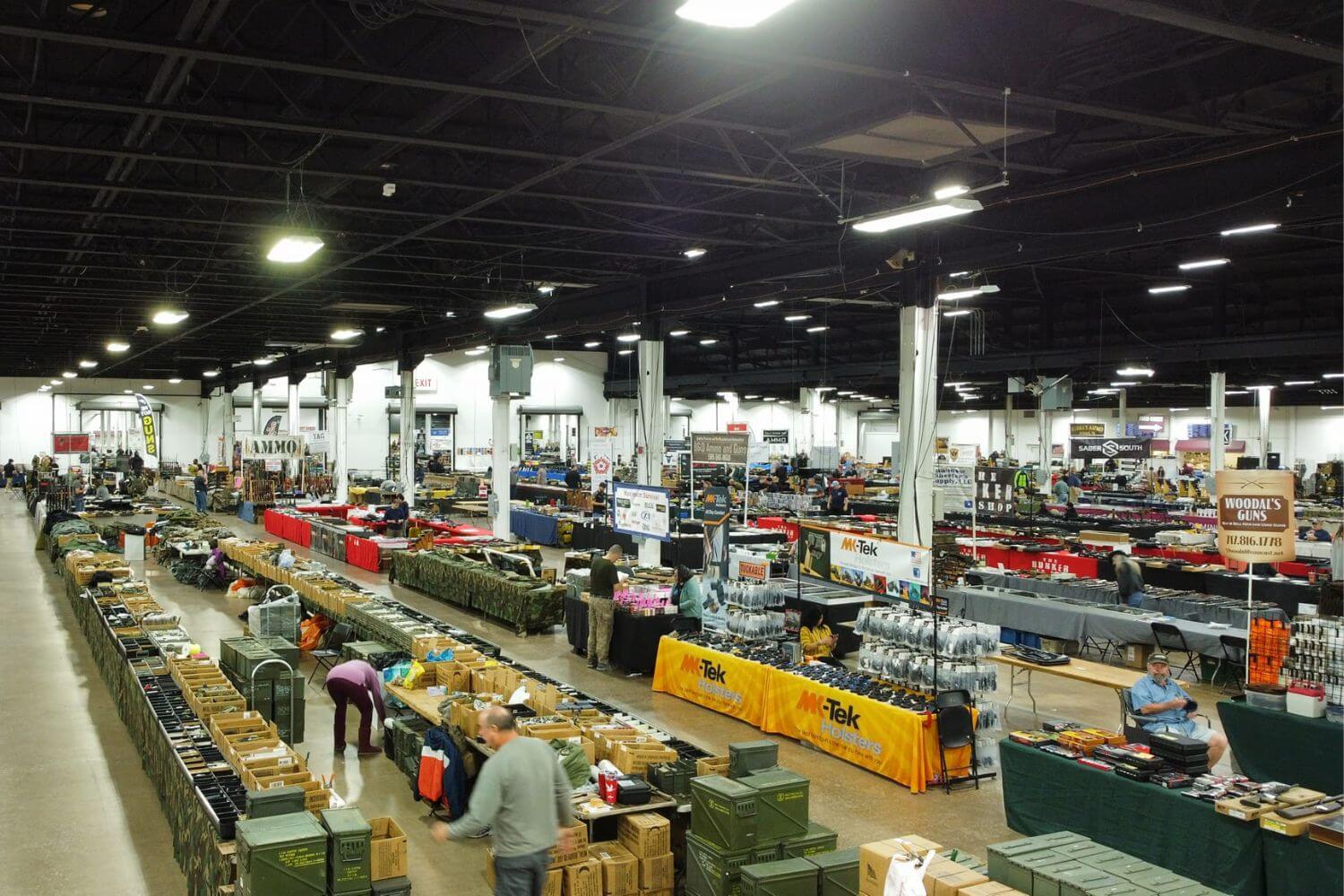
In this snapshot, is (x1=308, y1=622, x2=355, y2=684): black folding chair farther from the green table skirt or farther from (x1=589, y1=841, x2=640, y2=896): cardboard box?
the green table skirt

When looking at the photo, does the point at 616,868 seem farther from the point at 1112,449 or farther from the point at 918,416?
the point at 1112,449

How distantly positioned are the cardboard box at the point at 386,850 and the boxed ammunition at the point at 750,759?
2053 millimetres

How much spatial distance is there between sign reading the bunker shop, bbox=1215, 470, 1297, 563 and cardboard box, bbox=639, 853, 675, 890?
215 inches

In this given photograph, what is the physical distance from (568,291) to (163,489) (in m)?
29.6

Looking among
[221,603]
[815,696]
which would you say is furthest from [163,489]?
[815,696]

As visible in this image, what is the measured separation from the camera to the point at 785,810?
5.92 metres

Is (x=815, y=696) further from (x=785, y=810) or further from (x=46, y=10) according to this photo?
(x=46, y=10)

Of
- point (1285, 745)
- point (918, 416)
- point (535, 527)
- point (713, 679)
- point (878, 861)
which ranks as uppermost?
point (918, 416)

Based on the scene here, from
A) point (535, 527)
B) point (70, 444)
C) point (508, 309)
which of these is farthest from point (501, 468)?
point (70, 444)

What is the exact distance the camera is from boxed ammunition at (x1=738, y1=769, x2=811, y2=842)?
5.79 meters

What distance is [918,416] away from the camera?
1269 centimetres

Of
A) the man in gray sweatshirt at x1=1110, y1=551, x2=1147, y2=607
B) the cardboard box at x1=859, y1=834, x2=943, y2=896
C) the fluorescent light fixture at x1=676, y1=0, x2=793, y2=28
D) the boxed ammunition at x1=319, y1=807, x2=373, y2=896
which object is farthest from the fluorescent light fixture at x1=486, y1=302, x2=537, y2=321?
the cardboard box at x1=859, y1=834, x2=943, y2=896

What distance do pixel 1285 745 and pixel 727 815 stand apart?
15.8ft

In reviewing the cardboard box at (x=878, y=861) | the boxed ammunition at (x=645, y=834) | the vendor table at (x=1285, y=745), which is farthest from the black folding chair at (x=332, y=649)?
the vendor table at (x=1285, y=745)
